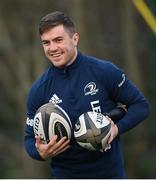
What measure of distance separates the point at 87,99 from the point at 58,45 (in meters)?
0.47

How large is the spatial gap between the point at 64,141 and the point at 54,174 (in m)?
0.60

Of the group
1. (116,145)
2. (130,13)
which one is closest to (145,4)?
(116,145)

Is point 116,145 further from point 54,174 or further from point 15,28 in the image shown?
point 15,28

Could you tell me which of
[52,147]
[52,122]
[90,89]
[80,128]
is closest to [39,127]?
[52,122]

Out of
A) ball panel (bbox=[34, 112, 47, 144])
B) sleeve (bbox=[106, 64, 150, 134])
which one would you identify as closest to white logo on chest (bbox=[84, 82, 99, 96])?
sleeve (bbox=[106, 64, 150, 134])

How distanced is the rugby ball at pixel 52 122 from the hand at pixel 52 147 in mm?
46

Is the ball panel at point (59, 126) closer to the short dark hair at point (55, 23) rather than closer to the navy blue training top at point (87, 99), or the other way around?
the navy blue training top at point (87, 99)

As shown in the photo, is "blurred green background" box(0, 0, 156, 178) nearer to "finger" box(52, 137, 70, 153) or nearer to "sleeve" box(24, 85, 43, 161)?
"sleeve" box(24, 85, 43, 161)

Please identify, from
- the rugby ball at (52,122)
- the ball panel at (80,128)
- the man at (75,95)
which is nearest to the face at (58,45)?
the man at (75,95)

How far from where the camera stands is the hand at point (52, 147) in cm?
623

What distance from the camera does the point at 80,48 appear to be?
16672 millimetres

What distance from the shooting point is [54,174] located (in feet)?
22.2

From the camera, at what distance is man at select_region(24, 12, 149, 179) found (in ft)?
20.7

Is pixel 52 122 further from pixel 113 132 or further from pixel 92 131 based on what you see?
pixel 113 132
